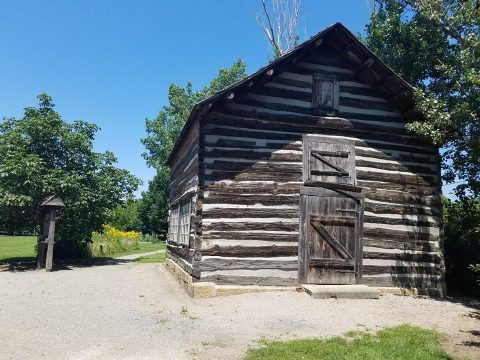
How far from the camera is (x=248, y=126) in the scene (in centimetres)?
1148

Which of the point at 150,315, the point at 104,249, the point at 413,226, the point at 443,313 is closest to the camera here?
the point at 150,315

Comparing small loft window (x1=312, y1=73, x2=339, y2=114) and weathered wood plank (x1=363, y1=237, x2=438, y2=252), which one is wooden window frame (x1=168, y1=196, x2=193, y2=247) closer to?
small loft window (x1=312, y1=73, x2=339, y2=114)

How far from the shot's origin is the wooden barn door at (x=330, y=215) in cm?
1139

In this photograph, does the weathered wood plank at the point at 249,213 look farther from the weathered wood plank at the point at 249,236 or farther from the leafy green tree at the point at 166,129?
the leafy green tree at the point at 166,129

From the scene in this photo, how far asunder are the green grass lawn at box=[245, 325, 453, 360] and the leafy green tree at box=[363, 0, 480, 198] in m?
5.92

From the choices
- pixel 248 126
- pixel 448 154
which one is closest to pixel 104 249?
pixel 248 126

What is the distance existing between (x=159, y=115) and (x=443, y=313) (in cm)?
4292

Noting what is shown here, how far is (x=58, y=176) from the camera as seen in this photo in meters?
17.4

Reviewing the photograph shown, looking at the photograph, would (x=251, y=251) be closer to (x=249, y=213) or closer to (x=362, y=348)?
(x=249, y=213)

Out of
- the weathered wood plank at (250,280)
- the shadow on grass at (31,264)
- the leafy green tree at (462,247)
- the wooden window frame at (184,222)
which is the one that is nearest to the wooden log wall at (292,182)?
the weathered wood plank at (250,280)

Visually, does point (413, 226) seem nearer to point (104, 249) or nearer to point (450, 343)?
point (450, 343)

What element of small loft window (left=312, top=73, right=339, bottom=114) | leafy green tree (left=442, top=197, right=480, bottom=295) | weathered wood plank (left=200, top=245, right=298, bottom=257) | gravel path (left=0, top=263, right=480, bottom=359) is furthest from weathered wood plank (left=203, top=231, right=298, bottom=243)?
leafy green tree (left=442, top=197, right=480, bottom=295)

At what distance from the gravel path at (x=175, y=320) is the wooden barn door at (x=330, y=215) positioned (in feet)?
4.18

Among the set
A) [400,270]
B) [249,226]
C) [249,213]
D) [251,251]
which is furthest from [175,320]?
[400,270]
